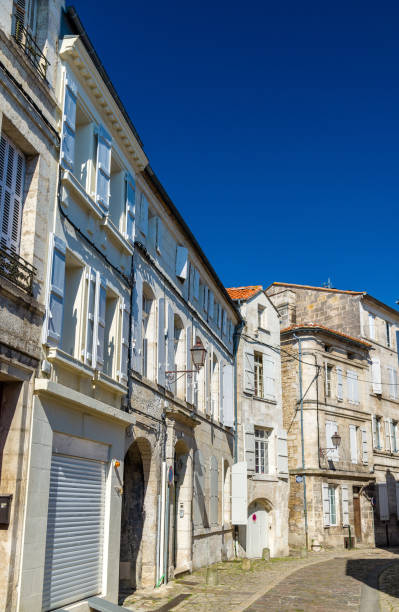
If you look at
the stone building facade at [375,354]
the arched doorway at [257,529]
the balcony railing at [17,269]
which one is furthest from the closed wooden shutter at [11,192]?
the stone building facade at [375,354]

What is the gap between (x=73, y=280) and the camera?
946 centimetres

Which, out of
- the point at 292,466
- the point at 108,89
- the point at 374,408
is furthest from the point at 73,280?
the point at 374,408

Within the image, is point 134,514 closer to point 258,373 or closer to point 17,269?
point 17,269

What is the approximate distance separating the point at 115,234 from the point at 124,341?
188 centimetres

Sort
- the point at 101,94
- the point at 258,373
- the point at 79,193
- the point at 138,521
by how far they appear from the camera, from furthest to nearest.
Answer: the point at 258,373 < the point at 138,521 < the point at 101,94 < the point at 79,193

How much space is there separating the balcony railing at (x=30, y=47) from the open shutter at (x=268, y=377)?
16.2 metres

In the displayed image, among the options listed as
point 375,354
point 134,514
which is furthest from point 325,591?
point 375,354

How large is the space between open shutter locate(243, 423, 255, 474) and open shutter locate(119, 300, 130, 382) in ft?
35.6

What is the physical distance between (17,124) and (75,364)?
322 cm

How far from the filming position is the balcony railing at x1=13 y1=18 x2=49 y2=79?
8.03m

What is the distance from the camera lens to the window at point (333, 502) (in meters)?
24.6

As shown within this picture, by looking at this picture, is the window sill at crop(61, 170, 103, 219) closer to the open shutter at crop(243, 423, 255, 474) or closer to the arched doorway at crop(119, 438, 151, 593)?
the arched doorway at crop(119, 438, 151, 593)

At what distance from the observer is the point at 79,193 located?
920 centimetres

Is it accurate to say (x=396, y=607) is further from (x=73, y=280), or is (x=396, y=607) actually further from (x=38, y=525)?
(x=73, y=280)
